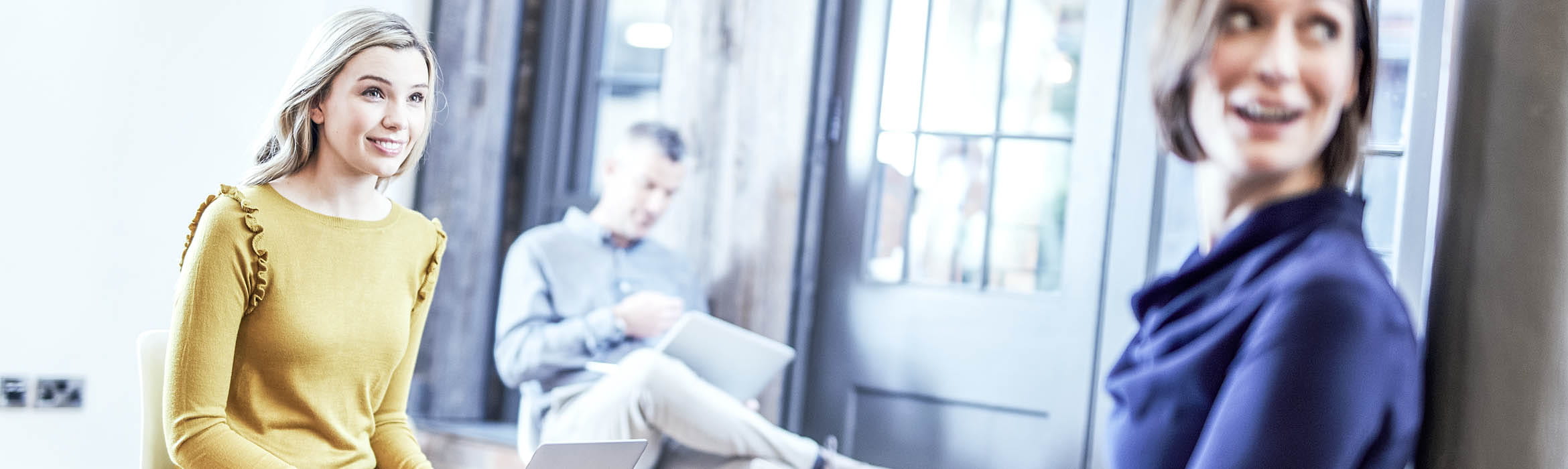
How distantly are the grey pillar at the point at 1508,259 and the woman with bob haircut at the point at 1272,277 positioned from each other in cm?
7

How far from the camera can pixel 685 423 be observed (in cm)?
292

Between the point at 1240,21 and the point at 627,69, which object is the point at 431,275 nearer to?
the point at 1240,21

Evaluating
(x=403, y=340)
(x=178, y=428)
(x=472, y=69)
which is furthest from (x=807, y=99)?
(x=178, y=428)

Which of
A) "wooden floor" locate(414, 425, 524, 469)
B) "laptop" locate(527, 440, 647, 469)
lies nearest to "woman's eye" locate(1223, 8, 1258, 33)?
"laptop" locate(527, 440, 647, 469)

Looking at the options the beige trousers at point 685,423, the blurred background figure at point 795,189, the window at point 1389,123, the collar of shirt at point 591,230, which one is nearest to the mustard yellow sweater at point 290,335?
the beige trousers at point 685,423

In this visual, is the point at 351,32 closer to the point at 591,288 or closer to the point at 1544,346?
the point at 1544,346

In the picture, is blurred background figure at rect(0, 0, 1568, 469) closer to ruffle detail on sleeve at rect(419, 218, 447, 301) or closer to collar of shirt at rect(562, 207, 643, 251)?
collar of shirt at rect(562, 207, 643, 251)

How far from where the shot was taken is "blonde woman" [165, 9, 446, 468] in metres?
1.37

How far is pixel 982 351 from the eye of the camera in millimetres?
3250

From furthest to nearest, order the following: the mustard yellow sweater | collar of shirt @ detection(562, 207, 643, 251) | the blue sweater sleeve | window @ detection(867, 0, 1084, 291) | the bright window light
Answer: the bright window light, collar of shirt @ detection(562, 207, 643, 251), window @ detection(867, 0, 1084, 291), the mustard yellow sweater, the blue sweater sleeve

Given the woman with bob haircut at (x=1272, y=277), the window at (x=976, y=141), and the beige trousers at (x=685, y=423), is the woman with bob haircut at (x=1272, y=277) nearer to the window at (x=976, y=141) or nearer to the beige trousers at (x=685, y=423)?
the beige trousers at (x=685, y=423)

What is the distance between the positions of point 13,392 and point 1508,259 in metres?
3.08

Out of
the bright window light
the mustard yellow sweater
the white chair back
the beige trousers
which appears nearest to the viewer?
the mustard yellow sweater

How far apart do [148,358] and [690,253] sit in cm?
200
